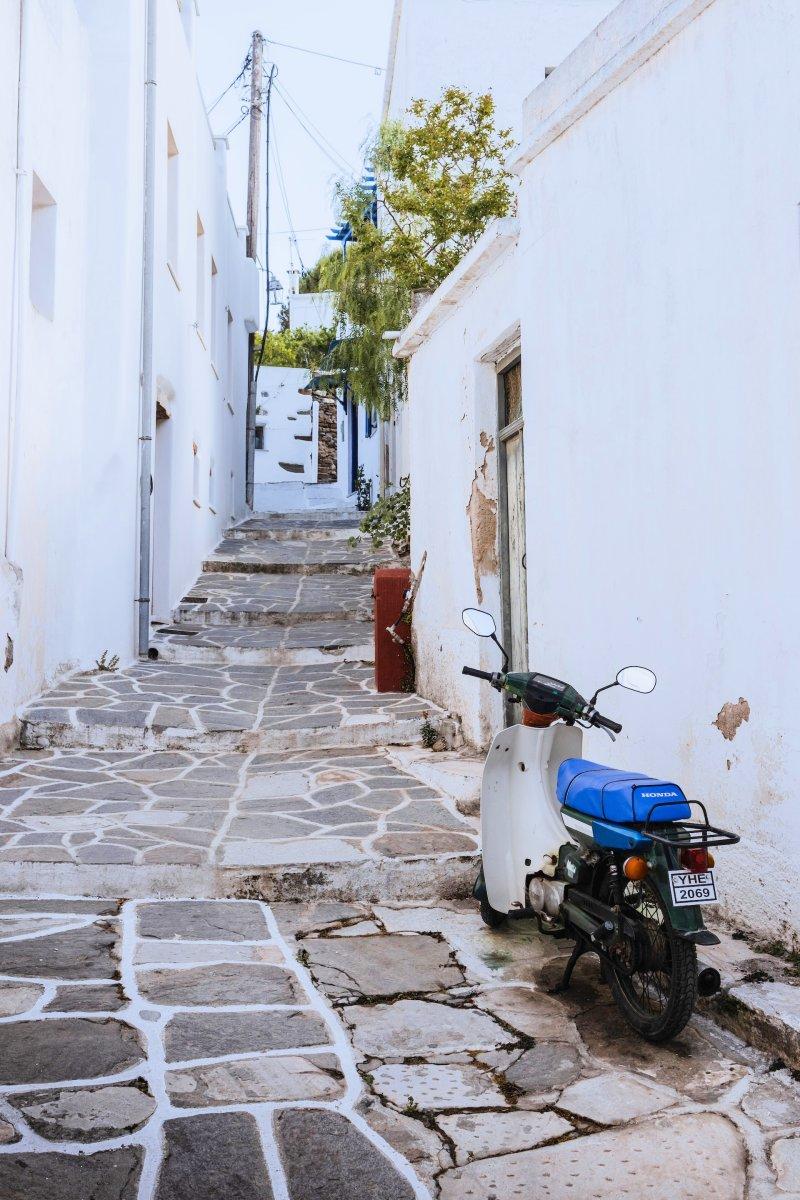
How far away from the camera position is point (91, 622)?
8938 millimetres

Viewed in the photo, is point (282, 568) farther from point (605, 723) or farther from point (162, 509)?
point (605, 723)

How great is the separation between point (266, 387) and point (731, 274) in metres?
27.0

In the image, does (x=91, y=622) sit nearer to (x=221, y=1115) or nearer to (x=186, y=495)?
(x=186, y=495)

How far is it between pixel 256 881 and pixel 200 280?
11.0m

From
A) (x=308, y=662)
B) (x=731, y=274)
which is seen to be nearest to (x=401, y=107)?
(x=308, y=662)

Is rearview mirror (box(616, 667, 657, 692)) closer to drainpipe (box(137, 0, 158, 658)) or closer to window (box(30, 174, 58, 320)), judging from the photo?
window (box(30, 174, 58, 320))

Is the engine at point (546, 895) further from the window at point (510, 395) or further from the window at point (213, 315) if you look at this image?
the window at point (213, 315)

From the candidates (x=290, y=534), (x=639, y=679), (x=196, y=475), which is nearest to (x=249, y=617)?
(x=196, y=475)

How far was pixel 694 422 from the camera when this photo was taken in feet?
13.2

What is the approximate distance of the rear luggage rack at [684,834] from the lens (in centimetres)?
287

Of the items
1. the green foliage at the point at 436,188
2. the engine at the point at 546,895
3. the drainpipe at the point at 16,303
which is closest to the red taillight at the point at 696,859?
the engine at the point at 546,895

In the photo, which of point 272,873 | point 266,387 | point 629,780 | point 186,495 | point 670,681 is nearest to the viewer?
point 629,780

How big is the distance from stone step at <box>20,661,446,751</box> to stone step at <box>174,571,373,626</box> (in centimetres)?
255

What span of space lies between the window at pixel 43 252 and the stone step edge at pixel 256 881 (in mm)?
4804
